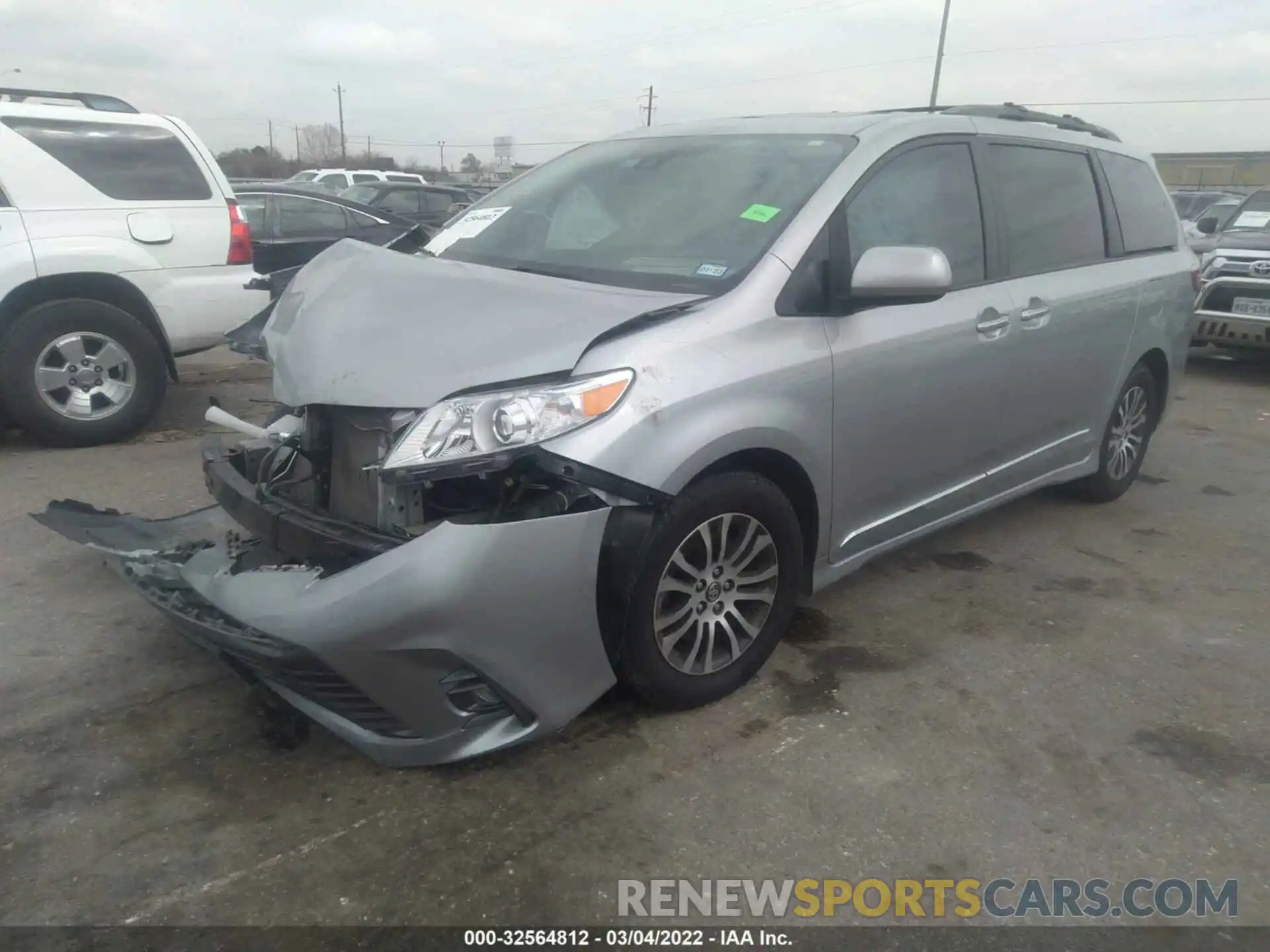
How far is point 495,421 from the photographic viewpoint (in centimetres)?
256

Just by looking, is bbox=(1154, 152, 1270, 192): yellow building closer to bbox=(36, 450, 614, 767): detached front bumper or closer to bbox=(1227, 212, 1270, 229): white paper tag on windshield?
bbox=(1227, 212, 1270, 229): white paper tag on windshield

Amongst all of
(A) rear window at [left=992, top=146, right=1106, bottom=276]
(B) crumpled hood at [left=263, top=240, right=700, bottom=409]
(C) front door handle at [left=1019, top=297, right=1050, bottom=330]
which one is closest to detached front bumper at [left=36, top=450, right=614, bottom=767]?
(B) crumpled hood at [left=263, top=240, right=700, bottom=409]

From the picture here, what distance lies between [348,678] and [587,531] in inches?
26.9

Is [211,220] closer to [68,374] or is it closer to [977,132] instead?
[68,374]

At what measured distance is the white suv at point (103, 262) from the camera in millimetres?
5574

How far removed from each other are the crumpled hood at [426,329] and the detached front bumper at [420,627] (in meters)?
0.39

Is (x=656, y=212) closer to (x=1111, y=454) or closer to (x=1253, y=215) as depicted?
(x=1111, y=454)

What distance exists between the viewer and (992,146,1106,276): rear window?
405 centimetres

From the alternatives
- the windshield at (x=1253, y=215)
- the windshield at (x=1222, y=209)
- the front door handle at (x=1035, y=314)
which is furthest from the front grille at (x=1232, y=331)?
the windshield at (x=1222, y=209)

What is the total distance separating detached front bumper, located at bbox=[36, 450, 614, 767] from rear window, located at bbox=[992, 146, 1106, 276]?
2450 mm

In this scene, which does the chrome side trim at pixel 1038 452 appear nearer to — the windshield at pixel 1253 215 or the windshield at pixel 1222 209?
the windshield at pixel 1253 215

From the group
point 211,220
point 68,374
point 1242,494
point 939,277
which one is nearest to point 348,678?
point 939,277

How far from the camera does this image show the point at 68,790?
267cm

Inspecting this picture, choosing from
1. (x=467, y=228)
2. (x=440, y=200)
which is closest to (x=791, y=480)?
(x=467, y=228)
